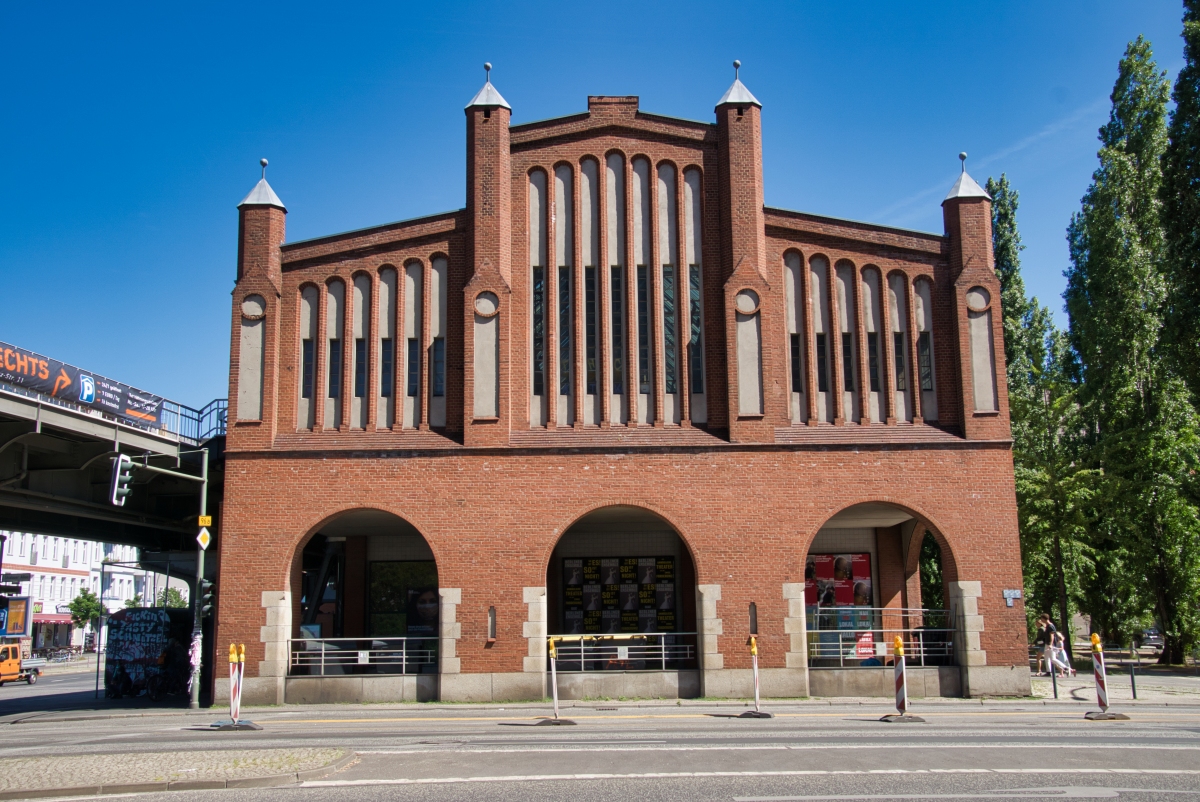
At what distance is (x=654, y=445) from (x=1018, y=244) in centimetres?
2597

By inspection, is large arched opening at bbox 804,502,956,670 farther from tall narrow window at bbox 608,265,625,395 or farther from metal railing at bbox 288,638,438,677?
metal railing at bbox 288,638,438,677

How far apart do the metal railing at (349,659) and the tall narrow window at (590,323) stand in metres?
7.35

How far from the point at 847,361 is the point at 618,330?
5853 millimetres

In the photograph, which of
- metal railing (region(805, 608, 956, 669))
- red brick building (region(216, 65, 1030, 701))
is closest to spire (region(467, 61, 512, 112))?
red brick building (region(216, 65, 1030, 701))

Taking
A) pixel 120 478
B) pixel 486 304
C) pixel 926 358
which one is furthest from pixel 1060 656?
pixel 120 478

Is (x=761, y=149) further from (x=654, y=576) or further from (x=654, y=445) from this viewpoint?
(x=654, y=576)

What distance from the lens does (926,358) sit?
24.4 meters

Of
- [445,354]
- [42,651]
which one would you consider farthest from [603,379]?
[42,651]

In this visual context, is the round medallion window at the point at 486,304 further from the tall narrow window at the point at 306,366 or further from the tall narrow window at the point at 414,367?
the tall narrow window at the point at 306,366

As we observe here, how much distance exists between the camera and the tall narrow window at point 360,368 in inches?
957

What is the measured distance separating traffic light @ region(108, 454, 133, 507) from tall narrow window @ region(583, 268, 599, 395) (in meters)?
10.7

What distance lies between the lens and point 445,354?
24234 millimetres

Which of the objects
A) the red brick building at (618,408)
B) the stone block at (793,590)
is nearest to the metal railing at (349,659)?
the red brick building at (618,408)

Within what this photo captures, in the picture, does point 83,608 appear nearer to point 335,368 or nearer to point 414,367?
point 335,368
